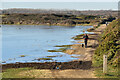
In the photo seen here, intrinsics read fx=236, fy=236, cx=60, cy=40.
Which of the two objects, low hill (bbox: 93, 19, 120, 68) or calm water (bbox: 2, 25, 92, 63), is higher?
low hill (bbox: 93, 19, 120, 68)

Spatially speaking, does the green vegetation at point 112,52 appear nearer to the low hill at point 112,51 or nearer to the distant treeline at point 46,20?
the low hill at point 112,51

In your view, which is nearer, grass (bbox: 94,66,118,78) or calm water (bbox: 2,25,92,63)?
grass (bbox: 94,66,118,78)

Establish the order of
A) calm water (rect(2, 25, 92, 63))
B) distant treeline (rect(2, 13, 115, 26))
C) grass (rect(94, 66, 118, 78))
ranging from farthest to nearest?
distant treeline (rect(2, 13, 115, 26)) < calm water (rect(2, 25, 92, 63)) < grass (rect(94, 66, 118, 78))

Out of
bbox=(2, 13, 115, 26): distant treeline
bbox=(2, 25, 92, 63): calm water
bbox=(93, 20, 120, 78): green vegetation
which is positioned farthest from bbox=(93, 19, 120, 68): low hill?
bbox=(2, 13, 115, 26): distant treeline

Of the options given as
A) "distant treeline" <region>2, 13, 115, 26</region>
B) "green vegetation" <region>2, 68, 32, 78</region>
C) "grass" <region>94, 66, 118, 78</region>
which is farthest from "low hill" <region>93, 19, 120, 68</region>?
"distant treeline" <region>2, 13, 115, 26</region>

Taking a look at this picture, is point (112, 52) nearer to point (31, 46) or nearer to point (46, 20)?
point (31, 46)

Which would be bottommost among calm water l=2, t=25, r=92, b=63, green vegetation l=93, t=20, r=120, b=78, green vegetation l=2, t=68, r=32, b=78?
calm water l=2, t=25, r=92, b=63

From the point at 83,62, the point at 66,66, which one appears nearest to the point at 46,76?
the point at 66,66

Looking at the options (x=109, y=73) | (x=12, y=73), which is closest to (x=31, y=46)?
(x=12, y=73)

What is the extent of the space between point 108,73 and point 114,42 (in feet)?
17.5

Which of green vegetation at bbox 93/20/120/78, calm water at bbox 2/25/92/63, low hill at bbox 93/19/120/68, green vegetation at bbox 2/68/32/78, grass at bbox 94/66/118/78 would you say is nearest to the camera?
grass at bbox 94/66/118/78

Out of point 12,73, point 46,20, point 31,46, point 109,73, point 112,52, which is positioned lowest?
point 31,46

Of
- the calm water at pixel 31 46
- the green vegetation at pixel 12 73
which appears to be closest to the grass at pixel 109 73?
the green vegetation at pixel 12 73

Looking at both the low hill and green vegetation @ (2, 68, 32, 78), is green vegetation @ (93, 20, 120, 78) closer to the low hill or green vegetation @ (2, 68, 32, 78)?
the low hill
